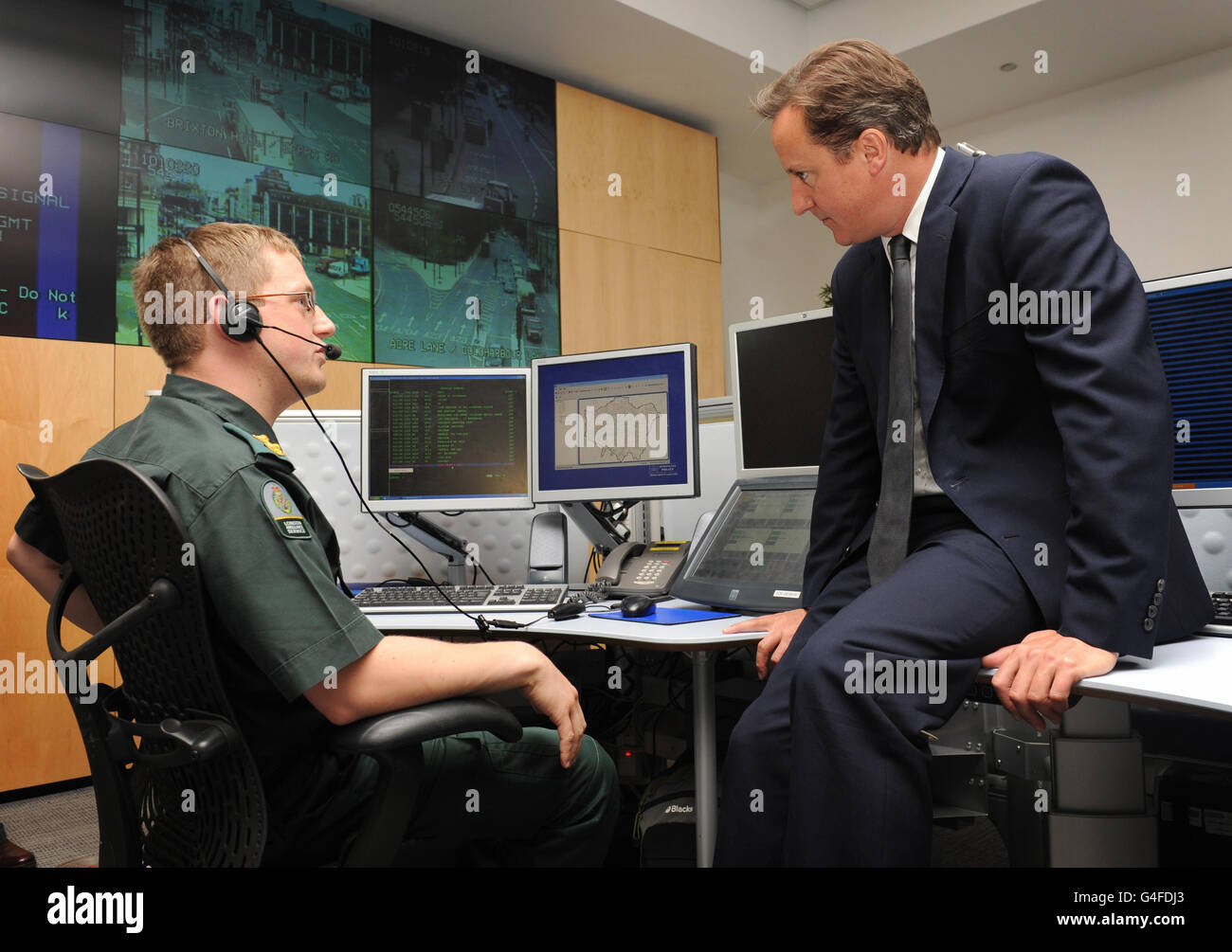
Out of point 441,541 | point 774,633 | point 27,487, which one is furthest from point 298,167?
point 774,633

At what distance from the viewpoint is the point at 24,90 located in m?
3.02

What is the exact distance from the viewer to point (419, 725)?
957 millimetres

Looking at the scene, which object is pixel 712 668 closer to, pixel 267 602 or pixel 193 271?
pixel 267 602

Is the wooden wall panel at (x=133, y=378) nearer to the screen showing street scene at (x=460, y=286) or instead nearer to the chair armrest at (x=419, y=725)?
the screen showing street scene at (x=460, y=286)

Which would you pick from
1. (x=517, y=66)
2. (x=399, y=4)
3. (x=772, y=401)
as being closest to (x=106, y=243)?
(x=399, y=4)

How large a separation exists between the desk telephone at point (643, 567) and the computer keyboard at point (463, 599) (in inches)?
4.3

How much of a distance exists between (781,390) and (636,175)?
3.29 meters

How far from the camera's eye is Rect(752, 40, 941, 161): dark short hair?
125 centimetres

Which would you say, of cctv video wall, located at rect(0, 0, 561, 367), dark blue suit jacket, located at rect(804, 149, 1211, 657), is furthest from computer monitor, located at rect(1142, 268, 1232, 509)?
cctv video wall, located at rect(0, 0, 561, 367)

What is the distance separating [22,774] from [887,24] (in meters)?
5.03

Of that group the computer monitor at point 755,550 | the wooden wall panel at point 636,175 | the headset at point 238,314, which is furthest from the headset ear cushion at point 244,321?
the wooden wall panel at point 636,175

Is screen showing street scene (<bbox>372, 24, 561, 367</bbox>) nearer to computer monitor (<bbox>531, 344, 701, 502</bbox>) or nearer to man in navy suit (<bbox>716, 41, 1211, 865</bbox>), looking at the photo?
computer monitor (<bbox>531, 344, 701, 502</bbox>)

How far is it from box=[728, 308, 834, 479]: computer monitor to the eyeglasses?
0.99 m
